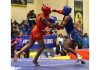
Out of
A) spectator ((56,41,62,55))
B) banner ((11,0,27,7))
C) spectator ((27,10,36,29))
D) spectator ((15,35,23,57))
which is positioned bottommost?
spectator ((56,41,62,55))

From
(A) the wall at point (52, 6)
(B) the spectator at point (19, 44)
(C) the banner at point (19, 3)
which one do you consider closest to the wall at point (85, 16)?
(A) the wall at point (52, 6)

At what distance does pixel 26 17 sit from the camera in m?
11.4

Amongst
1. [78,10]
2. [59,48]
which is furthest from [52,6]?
[59,48]

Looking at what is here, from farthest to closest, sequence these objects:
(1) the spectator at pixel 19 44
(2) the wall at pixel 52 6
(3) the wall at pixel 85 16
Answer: (3) the wall at pixel 85 16 < (2) the wall at pixel 52 6 < (1) the spectator at pixel 19 44

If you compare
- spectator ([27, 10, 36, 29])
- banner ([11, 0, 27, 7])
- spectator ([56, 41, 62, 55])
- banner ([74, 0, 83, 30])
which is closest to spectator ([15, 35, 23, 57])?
spectator ([56, 41, 62, 55])

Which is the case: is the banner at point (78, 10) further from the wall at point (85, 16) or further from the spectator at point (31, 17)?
the spectator at point (31, 17)

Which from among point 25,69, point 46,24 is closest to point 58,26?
point 46,24

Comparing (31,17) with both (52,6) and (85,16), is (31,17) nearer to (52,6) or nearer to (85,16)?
(52,6)

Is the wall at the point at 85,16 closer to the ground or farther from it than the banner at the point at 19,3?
closer to the ground

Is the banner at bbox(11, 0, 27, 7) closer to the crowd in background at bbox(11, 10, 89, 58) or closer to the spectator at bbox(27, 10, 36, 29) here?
the crowd in background at bbox(11, 10, 89, 58)

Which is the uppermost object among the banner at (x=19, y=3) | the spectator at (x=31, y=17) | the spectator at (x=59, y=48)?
the banner at (x=19, y=3)
